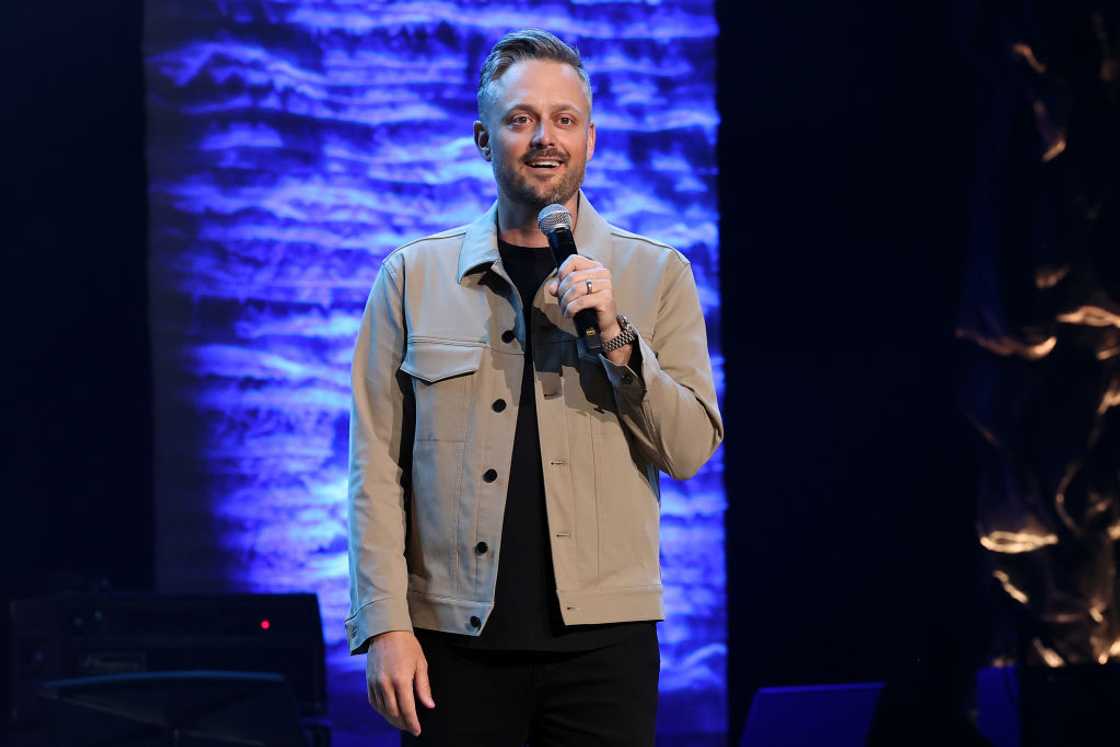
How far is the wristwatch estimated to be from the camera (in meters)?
1.57

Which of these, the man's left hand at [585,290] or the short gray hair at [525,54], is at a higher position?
the short gray hair at [525,54]

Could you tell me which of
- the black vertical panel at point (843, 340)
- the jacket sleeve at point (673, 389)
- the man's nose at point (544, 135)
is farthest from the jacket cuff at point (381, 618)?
the black vertical panel at point (843, 340)

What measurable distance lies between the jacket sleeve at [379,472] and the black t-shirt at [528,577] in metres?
0.11

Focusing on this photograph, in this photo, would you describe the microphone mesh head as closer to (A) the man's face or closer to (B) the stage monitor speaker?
(A) the man's face

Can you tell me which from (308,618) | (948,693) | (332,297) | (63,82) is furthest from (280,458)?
(948,693)

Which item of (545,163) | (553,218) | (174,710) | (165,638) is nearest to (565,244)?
(553,218)

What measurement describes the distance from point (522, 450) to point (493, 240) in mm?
315

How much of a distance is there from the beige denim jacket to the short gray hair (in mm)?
203

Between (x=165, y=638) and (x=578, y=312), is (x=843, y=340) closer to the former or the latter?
(x=165, y=638)

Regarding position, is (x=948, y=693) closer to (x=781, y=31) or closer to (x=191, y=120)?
(x=781, y=31)

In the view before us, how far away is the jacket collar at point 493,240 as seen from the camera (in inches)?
69.1

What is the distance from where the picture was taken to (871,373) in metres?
3.68

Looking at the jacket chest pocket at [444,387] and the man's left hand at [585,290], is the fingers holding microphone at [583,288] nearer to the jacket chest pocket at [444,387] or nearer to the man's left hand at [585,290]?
the man's left hand at [585,290]

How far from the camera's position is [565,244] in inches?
62.9
